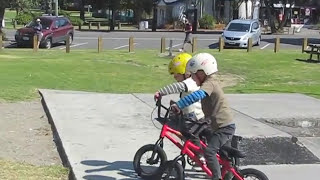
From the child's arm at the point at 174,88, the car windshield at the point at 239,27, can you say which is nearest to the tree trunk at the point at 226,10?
the car windshield at the point at 239,27

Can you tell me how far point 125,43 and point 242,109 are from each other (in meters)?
25.9

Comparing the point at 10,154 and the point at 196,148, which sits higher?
the point at 196,148

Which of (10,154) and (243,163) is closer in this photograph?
(243,163)

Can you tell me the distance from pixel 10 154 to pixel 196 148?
295 centimetres

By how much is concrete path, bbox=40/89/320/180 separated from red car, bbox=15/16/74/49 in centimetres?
1976

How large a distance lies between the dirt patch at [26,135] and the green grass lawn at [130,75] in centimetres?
120

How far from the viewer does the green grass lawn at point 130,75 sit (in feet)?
46.1

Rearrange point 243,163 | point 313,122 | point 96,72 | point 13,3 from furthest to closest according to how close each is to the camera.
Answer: point 13,3 → point 96,72 → point 313,122 → point 243,163

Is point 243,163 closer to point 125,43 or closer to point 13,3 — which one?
point 13,3

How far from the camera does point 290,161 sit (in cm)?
721

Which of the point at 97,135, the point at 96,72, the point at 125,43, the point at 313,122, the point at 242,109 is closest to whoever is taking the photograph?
the point at 97,135

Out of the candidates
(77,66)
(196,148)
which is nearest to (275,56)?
(77,66)

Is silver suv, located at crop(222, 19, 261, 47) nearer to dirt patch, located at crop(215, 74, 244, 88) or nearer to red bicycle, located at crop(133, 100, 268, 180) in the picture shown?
dirt patch, located at crop(215, 74, 244, 88)

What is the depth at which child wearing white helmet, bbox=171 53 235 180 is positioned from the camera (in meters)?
5.04
